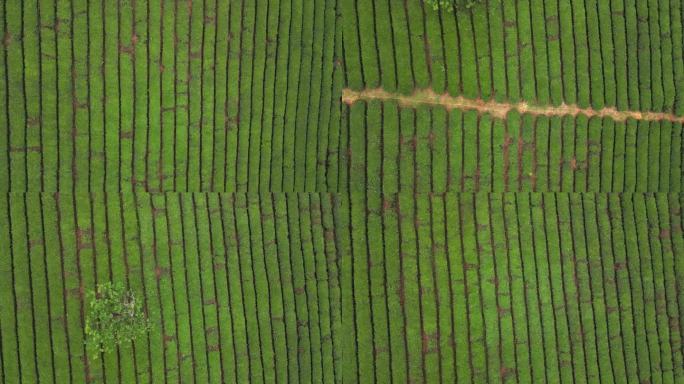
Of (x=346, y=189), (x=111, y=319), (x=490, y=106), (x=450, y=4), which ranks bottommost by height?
(x=111, y=319)

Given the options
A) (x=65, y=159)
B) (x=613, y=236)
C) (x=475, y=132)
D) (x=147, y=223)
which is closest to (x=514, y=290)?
(x=613, y=236)

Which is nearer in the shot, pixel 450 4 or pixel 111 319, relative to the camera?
pixel 111 319

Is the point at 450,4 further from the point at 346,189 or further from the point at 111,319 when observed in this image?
the point at 111,319

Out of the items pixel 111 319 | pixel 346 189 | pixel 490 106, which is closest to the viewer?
pixel 111 319

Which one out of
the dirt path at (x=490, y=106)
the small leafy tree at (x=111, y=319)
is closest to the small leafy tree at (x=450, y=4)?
the dirt path at (x=490, y=106)

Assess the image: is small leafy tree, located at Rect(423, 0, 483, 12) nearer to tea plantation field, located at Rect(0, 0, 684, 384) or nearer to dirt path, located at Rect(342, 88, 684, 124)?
tea plantation field, located at Rect(0, 0, 684, 384)

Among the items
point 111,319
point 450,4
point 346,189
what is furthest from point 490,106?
point 111,319

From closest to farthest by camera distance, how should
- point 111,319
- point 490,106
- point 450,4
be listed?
1. point 111,319
2. point 450,4
3. point 490,106

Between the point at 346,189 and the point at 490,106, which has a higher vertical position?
the point at 490,106
